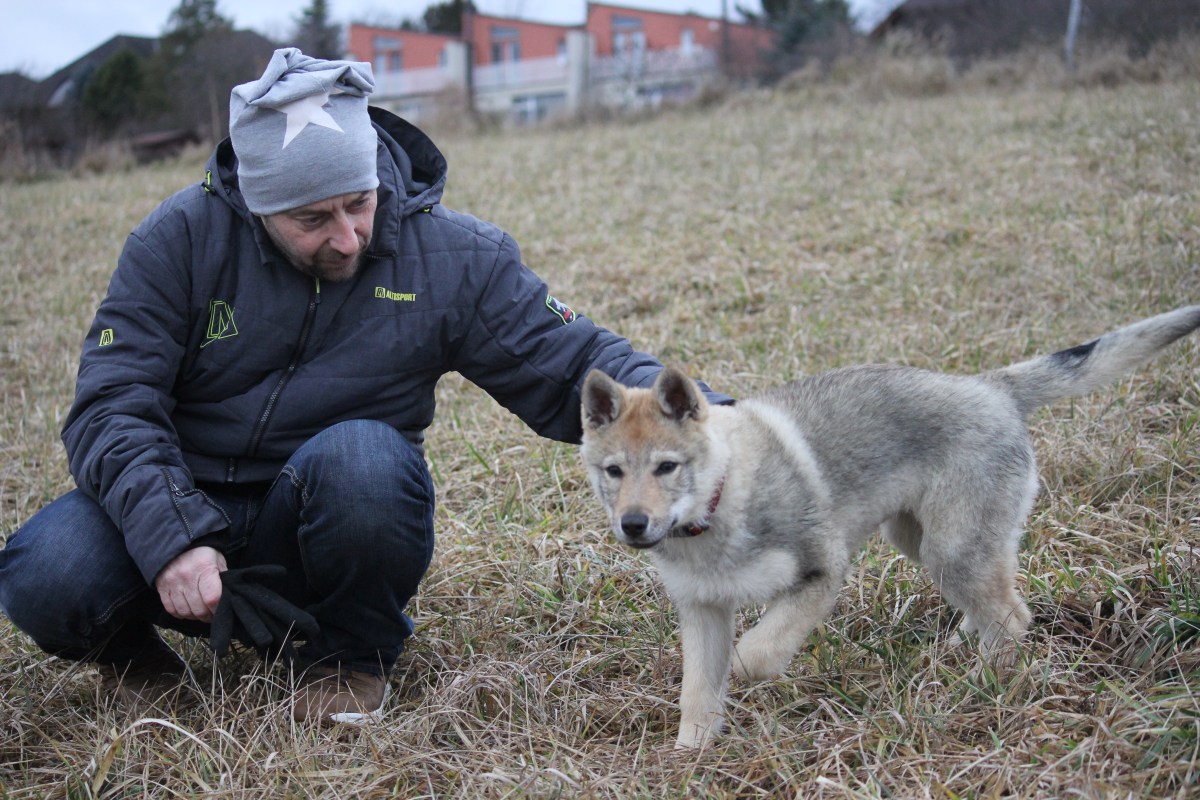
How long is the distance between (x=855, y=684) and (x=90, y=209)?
1257 cm

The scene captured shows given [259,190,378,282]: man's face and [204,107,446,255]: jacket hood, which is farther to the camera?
[204,107,446,255]: jacket hood

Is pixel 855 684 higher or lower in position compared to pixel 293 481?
lower

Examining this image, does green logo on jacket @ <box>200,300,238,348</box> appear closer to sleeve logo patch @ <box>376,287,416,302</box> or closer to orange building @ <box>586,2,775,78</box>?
sleeve logo patch @ <box>376,287,416,302</box>

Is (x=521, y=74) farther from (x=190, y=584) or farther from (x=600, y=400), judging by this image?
(x=190, y=584)

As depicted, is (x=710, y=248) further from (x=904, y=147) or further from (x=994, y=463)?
(x=994, y=463)

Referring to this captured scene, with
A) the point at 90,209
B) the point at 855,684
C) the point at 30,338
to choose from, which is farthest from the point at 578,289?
the point at 90,209

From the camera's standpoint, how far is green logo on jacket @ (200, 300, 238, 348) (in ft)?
10.2

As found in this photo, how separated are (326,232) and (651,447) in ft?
3.94

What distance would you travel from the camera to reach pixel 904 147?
11094mm

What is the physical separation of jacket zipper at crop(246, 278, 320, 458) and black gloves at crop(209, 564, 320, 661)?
0.44 m

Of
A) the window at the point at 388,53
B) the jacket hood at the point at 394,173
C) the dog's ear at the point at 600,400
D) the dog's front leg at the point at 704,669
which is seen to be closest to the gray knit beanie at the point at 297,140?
the jacket hood at the point at 394,173

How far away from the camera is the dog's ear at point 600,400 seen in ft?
9.25

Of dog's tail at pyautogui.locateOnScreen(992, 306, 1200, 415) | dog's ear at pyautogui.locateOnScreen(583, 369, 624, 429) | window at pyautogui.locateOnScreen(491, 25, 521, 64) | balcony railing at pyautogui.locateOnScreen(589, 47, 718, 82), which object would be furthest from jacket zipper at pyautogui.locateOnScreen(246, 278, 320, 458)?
window at pyautogui.locateOnScreen(491, 25, 521, 64)

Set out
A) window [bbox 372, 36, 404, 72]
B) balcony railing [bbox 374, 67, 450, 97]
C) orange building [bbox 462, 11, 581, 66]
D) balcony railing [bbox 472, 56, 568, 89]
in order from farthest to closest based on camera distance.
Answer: orange building [bbox 462, 11, 581, 66] < window [bbox 372, 36, 404, 72] < balcony railing [bbox 472, 56, 568, 89] < balcony railing [bbox 374, 67, 450, 97]
